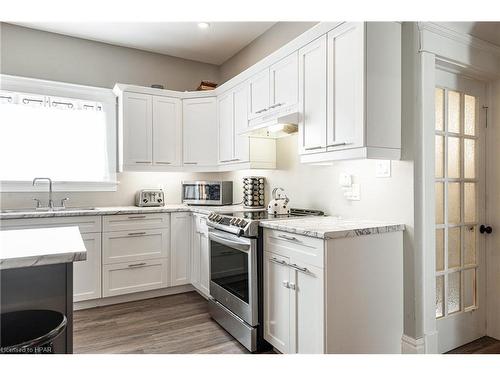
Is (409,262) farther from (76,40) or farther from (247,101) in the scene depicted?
(76,40)

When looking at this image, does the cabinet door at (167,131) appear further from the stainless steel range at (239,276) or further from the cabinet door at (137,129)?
the stainless steel range at (239,276)

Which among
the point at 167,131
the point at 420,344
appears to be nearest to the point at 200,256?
the point at 167,131

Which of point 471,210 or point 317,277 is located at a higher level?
point 471,210

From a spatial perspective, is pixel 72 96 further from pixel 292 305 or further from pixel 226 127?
pixel 292 305

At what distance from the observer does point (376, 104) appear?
202cm

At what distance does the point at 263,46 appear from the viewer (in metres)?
3.72

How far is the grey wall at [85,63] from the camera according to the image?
3463 mm

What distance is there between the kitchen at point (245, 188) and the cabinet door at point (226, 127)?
0.02m

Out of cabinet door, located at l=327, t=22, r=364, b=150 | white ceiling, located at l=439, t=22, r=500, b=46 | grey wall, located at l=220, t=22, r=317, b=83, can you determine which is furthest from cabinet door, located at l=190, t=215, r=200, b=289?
white ceiling, located at l=439, t=22, r=500, b=46

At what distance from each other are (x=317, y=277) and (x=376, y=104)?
110cm

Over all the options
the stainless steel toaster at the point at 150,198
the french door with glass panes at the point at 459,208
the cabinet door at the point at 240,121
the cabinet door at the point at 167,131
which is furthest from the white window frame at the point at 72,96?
the french door with glass panes at the point at 459,208

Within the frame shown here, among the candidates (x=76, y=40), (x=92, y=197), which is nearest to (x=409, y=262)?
(x=92, y=197)
